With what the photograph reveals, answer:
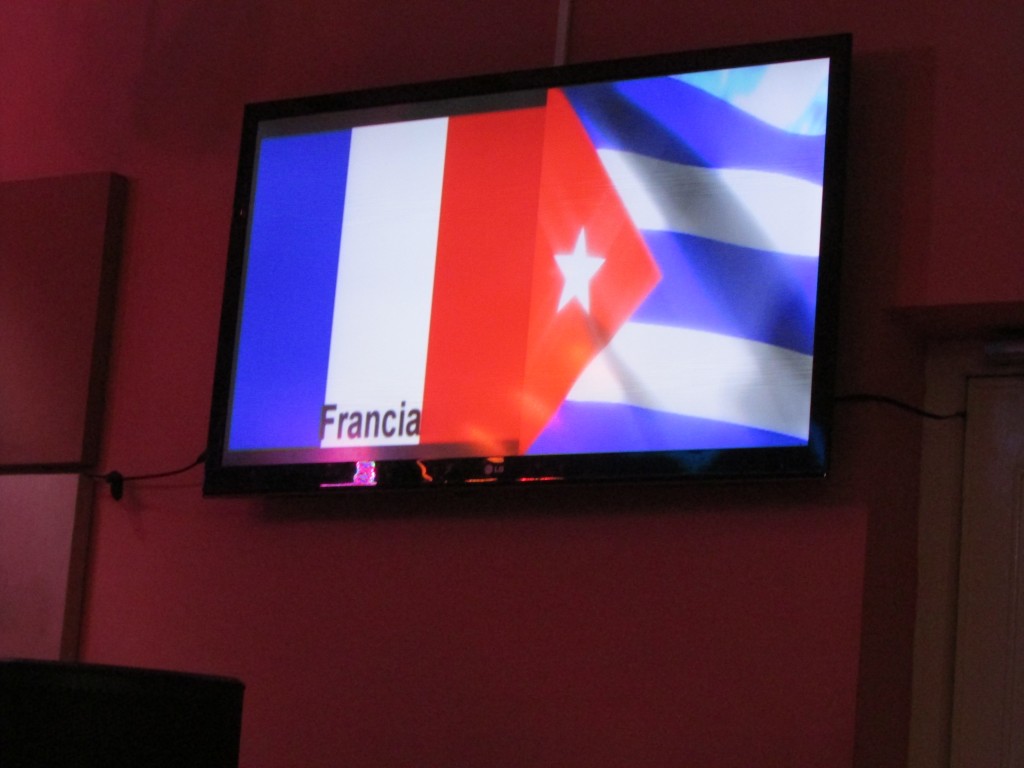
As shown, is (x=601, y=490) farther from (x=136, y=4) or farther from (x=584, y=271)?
(x=136, y=4)

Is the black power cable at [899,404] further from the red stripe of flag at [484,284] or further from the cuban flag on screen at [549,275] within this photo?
the red stripe of flag at [484,284]

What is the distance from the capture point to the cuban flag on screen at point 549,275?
2.70 meters

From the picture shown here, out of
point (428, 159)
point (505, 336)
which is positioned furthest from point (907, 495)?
point (428, 159)

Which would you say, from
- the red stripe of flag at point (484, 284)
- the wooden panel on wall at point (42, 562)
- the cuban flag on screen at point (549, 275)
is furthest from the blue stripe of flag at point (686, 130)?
the wooden panel on wall at point (42, 562)

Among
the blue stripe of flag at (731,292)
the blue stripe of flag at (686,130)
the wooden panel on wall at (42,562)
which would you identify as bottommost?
the wooden panel on wall at (42,562)

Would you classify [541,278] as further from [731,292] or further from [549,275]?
[731,292]

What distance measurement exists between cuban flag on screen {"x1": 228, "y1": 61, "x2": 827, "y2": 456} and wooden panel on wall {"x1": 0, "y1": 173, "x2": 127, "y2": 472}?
0.45 m

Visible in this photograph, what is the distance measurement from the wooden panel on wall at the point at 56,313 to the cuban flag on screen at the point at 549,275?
0.45 m

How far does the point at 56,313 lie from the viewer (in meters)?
3.44

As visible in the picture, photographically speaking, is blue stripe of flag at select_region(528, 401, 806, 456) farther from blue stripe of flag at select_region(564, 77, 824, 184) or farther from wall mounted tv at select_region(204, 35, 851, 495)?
blue stripe of flag at select_region(564, 77, 824, 184)

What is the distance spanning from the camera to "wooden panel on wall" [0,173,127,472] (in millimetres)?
3373

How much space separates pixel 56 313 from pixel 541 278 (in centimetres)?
122

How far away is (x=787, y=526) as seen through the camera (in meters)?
2.64

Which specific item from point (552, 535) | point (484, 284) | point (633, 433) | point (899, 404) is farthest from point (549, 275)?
point (899, 404)
